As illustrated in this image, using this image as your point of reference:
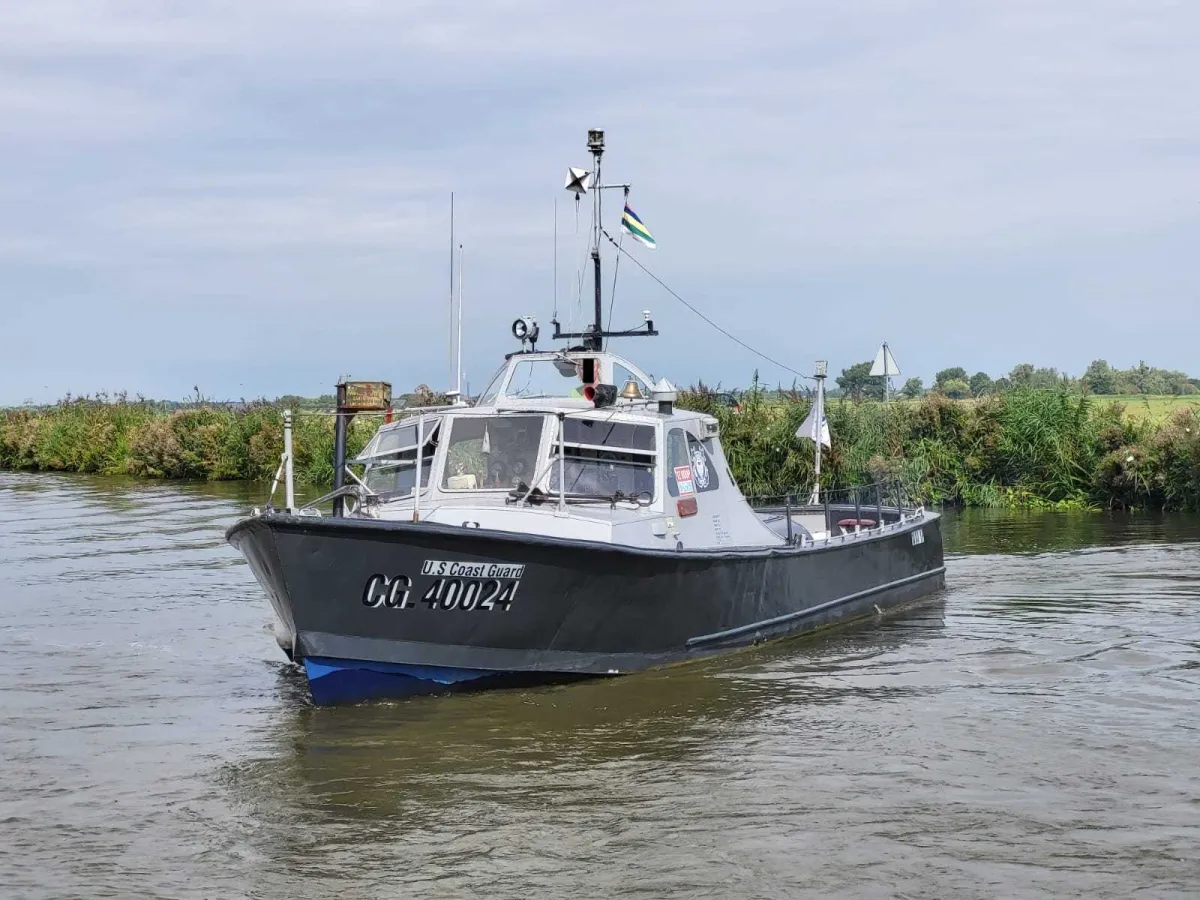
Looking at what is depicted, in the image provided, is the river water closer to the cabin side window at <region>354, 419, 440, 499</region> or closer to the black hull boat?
the black hull boat

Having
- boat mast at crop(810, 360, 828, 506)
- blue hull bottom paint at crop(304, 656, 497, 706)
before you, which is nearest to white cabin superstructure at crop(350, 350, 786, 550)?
blue hull bottom paint at crop(304, 656, 497, 706)

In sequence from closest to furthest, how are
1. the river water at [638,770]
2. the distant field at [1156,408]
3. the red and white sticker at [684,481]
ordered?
1. the river water at [638,770]
2. the red and white sticker at [684,481]
3. the distant field at [1156,408]

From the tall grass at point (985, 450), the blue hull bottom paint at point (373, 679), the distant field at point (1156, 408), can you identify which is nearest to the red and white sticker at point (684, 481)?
the blue hull bottom paint at point (373, 679)

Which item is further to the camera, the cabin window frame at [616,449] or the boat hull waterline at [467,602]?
the cabin window frame at [616,449]

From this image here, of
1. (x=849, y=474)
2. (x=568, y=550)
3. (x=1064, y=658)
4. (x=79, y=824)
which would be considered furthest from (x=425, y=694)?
(x=849, y=474)

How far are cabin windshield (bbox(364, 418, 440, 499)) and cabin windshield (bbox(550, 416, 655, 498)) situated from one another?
114 centimetres

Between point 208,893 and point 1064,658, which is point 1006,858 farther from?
point 1064,658

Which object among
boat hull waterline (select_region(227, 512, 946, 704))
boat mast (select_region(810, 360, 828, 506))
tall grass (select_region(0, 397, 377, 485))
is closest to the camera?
boat hull waterline (select_region(227, 512, 946, 704))

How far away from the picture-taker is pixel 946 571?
689 inches

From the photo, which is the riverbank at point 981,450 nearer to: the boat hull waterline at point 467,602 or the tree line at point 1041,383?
the tree line at point 1041,383

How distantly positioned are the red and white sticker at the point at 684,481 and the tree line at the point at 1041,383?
872 cm

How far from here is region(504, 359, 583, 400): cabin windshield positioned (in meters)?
A: 12.0

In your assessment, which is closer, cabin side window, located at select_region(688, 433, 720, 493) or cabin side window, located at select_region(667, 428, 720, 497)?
cabin side window, located at select_region(667, 428, 720, 497)

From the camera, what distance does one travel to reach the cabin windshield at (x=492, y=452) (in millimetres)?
11211
